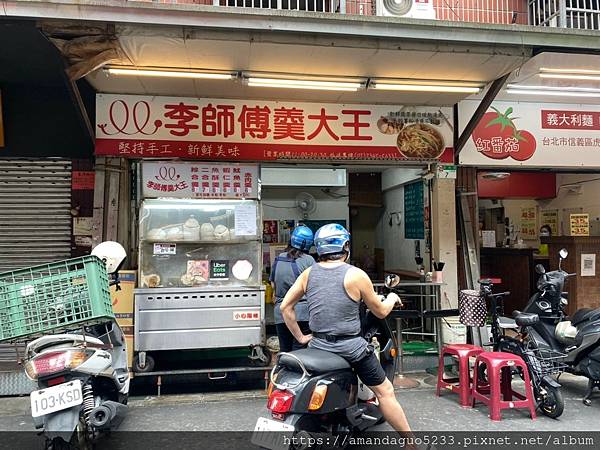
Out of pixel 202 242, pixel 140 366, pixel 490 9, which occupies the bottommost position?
pixel 140 366

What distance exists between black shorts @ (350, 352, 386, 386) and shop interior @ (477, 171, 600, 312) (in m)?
5.00

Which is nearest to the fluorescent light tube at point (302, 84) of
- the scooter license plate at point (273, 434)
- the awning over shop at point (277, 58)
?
the awning over shop at point (277, 58)

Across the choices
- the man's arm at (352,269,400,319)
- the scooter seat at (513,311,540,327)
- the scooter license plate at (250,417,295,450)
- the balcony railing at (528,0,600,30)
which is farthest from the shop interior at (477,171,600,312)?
the scooter license plate at (250,417,295,450)

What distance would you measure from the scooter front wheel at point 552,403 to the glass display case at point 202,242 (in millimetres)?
3268

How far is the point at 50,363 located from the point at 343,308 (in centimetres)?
212

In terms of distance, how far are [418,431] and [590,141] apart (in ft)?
17.7

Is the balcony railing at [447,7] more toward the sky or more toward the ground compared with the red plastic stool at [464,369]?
more toward the sky

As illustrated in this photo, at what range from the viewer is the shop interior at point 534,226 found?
7488 mm

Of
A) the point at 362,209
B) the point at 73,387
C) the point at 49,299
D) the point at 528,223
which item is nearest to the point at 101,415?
the point at 73,387

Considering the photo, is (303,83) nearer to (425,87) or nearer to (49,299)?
(425,87)

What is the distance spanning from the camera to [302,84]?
5.62 meters

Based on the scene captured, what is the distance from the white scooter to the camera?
10.7 feet

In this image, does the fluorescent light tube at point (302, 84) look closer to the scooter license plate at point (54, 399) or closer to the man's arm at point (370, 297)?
the man's arm at point (370, 297)

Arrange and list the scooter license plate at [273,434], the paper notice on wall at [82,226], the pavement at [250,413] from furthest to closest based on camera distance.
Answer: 1. the paper notice on wall at [82,226]
2. the pavement at [250,413]
3. the scooter license plate at [273,434]
